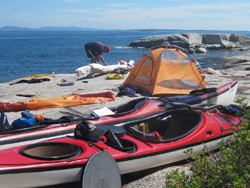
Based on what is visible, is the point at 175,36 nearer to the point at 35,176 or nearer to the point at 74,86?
the point at 74,86

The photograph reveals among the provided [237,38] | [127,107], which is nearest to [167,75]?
[127,107]

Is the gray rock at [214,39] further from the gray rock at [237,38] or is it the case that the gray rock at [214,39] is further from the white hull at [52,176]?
the white hull at [52,176]

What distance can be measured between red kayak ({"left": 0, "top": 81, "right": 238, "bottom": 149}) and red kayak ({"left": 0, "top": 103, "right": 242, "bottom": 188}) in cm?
63

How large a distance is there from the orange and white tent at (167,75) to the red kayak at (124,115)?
1.71 metres

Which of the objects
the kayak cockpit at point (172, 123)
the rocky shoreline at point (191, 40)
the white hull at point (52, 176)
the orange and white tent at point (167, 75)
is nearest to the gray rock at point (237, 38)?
the rocky shoreline at point (191, 40)

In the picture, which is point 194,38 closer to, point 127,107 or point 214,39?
point 214,39

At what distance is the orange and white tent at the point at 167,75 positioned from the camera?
9289 mm

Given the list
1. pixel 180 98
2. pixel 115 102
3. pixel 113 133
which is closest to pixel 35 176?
pixel 113 133

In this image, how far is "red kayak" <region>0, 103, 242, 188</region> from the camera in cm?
332

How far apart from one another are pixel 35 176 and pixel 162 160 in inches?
79.0

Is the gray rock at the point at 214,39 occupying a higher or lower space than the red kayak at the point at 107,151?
higher

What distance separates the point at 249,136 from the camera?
105 inches

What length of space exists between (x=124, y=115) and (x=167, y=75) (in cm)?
424

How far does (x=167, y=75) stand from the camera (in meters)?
9.44
